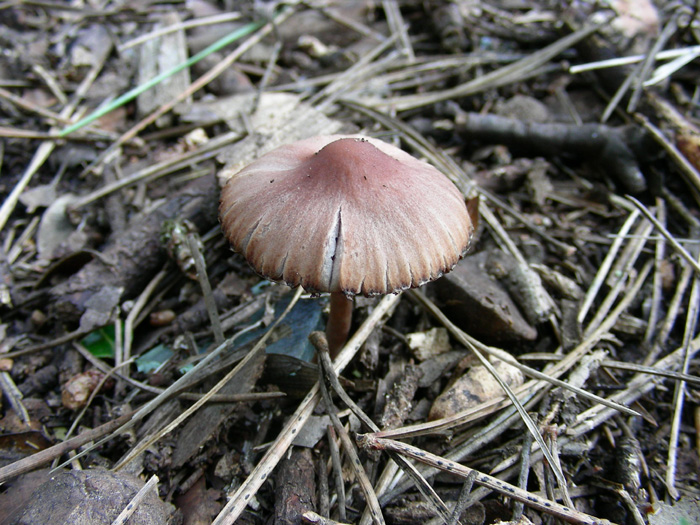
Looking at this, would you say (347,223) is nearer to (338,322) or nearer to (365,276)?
(365,276)

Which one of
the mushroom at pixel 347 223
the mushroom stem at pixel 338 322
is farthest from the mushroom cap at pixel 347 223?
the mushroom stem at pixel 338 322

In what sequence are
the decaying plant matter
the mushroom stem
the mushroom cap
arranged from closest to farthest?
the mushroom cap < the decaying plant matter < the mushroom stem

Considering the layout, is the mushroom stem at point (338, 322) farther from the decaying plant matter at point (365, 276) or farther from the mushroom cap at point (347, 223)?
the mushroom cap at point (347, 223)

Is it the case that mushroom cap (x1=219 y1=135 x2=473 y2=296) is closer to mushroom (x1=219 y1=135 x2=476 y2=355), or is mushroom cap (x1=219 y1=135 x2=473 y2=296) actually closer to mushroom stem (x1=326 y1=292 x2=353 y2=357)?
mushroom (x1=219 y1=135 x2=476 y2=355)

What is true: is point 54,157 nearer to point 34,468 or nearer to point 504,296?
point 34,468

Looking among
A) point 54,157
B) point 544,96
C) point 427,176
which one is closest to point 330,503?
point 427,176

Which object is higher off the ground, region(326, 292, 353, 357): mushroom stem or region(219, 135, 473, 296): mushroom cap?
region(219, 135, 473, 296): mushroom cap

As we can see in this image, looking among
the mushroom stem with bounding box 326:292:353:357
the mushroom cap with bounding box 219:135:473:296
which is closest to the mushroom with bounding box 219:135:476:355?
the mushroom cap with bounding box 219:135:473:296
